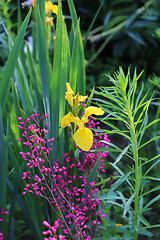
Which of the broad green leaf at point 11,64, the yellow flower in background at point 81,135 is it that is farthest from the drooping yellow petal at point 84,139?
the broad green leaf at point 11,64

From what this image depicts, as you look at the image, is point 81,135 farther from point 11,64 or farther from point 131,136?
point 11,64

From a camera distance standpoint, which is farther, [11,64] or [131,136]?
[11,64]

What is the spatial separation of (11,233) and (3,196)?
0.14 meters

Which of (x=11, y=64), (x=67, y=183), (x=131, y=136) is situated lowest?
(x=67, y=183)

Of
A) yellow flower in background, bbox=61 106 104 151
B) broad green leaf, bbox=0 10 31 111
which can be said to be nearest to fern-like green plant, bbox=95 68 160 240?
yellow flower in background, bbox=61 106 104 151

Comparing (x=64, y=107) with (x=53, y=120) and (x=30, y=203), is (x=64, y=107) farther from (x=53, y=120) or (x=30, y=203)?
(x=30, y=203)

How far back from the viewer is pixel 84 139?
2.38 ft

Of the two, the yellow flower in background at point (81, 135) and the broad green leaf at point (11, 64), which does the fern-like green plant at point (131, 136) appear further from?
the broad green leaf at point (11, 64)

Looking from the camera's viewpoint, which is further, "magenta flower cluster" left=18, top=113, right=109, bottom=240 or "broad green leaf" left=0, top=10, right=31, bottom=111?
"broad green leaf" left=0, top=10, right=31, bottom=111

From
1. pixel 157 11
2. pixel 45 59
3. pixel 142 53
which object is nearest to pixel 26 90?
pixel 45 59

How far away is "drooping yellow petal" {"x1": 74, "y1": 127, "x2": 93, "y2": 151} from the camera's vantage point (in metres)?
0.72

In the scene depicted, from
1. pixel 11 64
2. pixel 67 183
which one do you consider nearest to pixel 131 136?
pixel 67 183

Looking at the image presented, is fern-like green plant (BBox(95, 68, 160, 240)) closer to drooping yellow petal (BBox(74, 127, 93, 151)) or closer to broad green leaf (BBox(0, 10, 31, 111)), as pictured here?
drooping yellow petal (BBox(74, 127, 93, 151))

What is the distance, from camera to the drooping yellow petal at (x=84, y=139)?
0.72 meters
